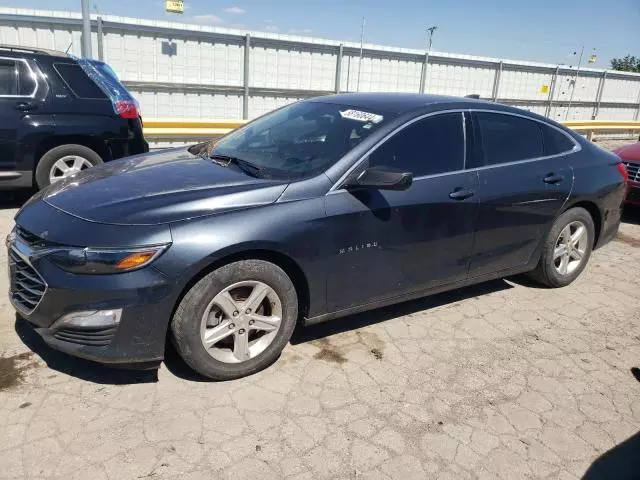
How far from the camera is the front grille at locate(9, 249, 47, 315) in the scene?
113 inches

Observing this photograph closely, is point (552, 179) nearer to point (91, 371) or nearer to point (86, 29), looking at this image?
point (91, 371)

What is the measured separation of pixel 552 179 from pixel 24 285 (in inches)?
153

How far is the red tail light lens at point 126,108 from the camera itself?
6.60 m

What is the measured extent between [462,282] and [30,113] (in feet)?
16.9

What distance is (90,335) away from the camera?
2.77m

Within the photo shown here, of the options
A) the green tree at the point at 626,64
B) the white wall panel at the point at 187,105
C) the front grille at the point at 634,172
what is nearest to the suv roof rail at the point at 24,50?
the white wall panel at the point at 187,105

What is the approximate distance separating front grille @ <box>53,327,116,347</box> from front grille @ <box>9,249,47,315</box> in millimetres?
255

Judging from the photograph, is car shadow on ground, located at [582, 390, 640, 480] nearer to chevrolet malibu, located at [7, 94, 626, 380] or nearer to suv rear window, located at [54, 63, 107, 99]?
chevrolet malibu, located at [7, 94, 626, 380]

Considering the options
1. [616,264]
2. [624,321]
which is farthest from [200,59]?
[624,321]

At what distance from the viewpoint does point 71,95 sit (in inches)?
252

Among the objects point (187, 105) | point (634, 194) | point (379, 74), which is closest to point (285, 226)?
point (634, 194)

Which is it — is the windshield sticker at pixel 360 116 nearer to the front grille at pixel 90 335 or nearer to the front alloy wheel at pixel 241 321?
the front alloy wheel at pixel 241 321

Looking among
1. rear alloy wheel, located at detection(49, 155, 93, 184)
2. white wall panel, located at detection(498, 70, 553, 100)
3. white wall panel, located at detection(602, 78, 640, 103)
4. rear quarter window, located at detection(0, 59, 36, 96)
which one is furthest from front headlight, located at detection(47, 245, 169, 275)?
white wall panel, located at detection(602, 78, 640, 103)

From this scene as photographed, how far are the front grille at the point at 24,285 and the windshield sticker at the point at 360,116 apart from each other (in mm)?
2225
